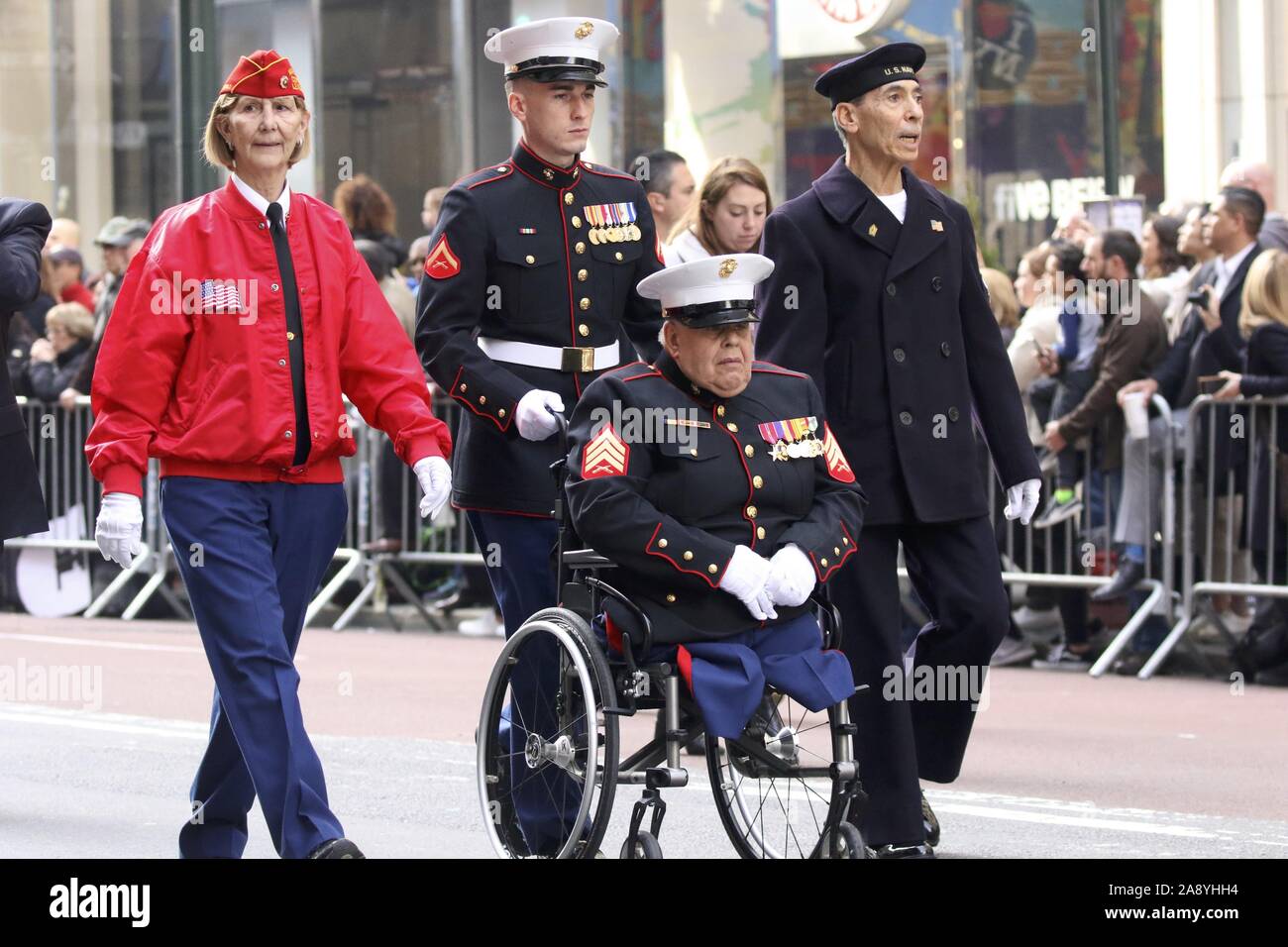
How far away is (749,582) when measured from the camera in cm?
580

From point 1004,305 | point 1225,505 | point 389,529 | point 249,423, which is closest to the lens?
point 249,423

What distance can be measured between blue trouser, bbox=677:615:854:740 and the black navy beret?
1.56 m

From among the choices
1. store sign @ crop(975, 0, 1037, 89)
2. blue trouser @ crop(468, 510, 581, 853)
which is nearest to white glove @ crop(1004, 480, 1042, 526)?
blue trouser @ crop(468, 510, 581, 853)

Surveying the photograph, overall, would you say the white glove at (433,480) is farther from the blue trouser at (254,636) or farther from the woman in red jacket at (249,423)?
the blue trouser at (254,636)

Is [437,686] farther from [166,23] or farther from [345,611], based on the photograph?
[166,23]

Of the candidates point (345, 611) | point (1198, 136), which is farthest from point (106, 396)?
point (1198, 136)

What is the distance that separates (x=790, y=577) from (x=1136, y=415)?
19.6ft

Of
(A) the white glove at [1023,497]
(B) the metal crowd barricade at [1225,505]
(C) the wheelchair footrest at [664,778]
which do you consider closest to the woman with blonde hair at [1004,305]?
(B) the metal crowd barricade at [1225,505]

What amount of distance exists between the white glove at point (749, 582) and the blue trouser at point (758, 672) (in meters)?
0.10

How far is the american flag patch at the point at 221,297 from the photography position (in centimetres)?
606

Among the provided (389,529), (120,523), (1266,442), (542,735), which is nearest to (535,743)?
(542,735)

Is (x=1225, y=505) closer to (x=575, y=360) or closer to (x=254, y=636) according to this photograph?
(x=575, y=360)

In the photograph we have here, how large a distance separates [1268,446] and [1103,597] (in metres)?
1.13
